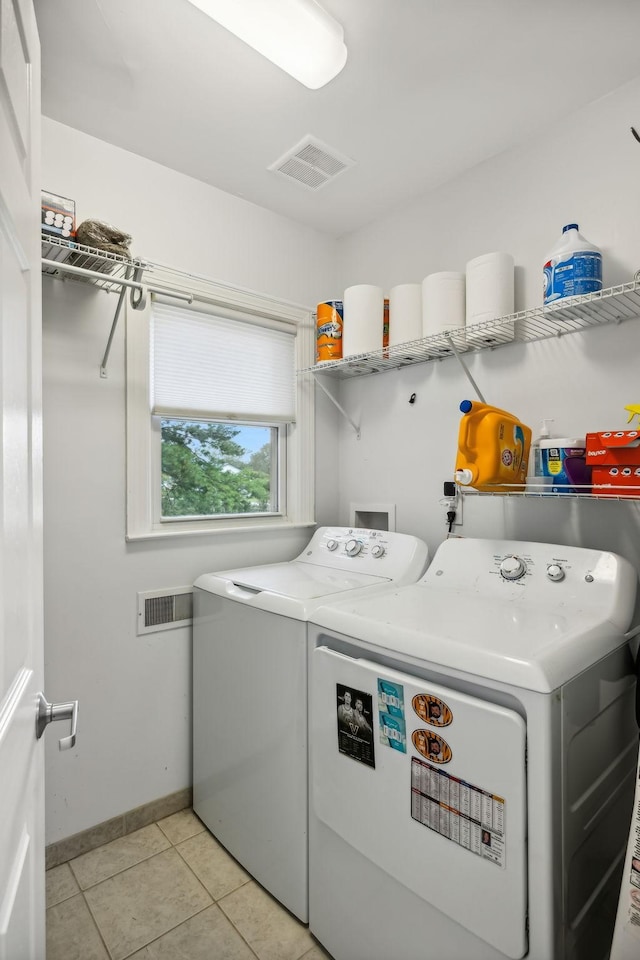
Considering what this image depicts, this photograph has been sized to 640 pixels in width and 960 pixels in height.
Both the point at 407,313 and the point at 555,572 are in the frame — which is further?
the point at 407,313

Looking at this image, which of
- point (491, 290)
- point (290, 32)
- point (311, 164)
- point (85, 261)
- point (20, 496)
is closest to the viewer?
point (20, 496)

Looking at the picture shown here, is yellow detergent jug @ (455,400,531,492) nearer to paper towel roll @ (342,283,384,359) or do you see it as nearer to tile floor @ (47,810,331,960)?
paper towel roll @ (342,283,384,359)

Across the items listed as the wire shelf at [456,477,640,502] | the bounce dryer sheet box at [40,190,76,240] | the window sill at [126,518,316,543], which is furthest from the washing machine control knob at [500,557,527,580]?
the bounce dryer sheet box at [40,190,76,240]

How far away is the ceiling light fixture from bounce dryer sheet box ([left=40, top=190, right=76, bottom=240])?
2.17 ft

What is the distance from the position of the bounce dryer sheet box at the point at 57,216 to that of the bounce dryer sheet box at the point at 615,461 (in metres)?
1.70

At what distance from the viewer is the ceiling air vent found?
1.92 meters

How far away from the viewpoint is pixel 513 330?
1.82 meters

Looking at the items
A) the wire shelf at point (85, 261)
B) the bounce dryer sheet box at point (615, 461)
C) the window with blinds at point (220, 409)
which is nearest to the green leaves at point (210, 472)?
the window with blinds at point (220, 409)

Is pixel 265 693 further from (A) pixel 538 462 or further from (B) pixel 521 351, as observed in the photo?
(B) pixel 521 351

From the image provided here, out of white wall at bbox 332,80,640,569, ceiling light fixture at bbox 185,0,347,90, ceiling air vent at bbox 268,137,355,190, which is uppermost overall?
ceiling air vent at bbox 268,137,355,190

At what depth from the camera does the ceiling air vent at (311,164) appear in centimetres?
192

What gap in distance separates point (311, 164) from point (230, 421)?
110 centimetres

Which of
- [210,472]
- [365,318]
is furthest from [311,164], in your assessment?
[210,472]

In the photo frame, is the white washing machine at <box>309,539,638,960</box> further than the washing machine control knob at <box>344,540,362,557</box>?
No
